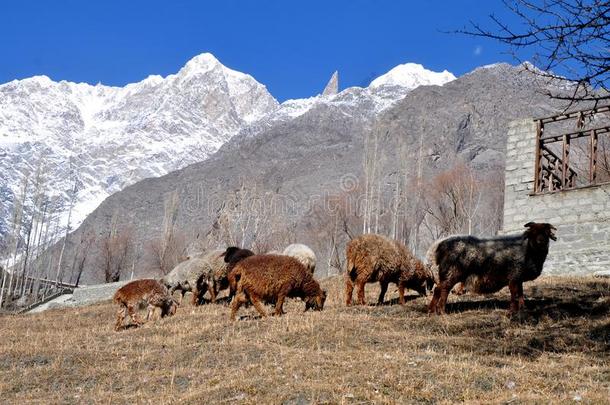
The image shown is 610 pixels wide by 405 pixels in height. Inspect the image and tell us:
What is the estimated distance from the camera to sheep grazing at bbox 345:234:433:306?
16531mm

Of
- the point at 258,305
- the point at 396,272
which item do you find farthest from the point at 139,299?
the point at 396,272

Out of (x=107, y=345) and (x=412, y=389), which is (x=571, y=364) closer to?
(x=412, y=389)

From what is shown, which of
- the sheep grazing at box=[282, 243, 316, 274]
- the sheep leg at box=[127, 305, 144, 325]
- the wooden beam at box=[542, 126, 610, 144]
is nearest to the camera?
the sheep leg at box=[127, 305, 144, 325]

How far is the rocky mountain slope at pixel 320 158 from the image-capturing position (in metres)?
94.6

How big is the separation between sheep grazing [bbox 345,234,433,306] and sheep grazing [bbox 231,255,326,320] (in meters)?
1.25

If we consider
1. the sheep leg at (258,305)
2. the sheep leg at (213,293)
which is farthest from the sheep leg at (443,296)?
the sheep leg at (213,293)

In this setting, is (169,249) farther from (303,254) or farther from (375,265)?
(375,265)

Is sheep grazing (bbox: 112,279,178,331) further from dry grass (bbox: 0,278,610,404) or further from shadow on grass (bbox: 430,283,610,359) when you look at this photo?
shadow on grass (bbox: 430,283,610,359)

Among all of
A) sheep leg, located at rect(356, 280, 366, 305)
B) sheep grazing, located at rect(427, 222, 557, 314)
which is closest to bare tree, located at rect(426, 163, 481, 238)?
sheep leg, located at rect(356, 280, 366, 305)

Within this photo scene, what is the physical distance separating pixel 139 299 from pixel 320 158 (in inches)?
3836

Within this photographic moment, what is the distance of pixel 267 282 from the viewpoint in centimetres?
1543

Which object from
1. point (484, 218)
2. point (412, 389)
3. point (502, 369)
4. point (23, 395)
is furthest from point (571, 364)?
point (484, 218)

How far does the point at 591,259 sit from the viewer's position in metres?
21.9

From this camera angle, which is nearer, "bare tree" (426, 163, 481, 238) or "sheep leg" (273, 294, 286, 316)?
"sheep leg" (273, 294, 286, 316)
